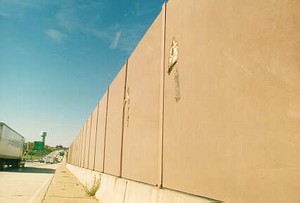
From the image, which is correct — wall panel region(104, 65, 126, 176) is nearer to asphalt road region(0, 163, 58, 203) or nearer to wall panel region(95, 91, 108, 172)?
wall panel region(95, 91, 108, 172)

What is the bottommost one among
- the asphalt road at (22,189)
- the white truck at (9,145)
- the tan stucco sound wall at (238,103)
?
the asphalt road at (22,189)

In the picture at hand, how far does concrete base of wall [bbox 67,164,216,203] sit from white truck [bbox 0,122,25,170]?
20380 millimetres

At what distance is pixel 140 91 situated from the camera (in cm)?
622

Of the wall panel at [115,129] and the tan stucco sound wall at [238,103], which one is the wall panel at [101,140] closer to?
the wall panel at [115,129]

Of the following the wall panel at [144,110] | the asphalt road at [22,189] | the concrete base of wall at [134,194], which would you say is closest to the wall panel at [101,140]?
the concrete base of wall at [134,194]

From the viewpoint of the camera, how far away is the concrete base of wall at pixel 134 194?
347 cm

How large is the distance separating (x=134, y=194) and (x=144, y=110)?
1489 millimetres

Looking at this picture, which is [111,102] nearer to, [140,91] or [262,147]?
[140,91]

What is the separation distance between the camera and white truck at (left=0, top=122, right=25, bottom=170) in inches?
1047

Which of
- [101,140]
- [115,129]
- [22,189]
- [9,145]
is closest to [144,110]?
[115,129]

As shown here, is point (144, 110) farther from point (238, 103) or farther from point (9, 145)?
point (9, 145)

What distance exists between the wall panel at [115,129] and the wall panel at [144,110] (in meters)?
0.64

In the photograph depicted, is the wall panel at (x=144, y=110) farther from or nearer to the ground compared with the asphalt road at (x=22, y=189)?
farther from the ground

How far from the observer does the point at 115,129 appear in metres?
8.56
